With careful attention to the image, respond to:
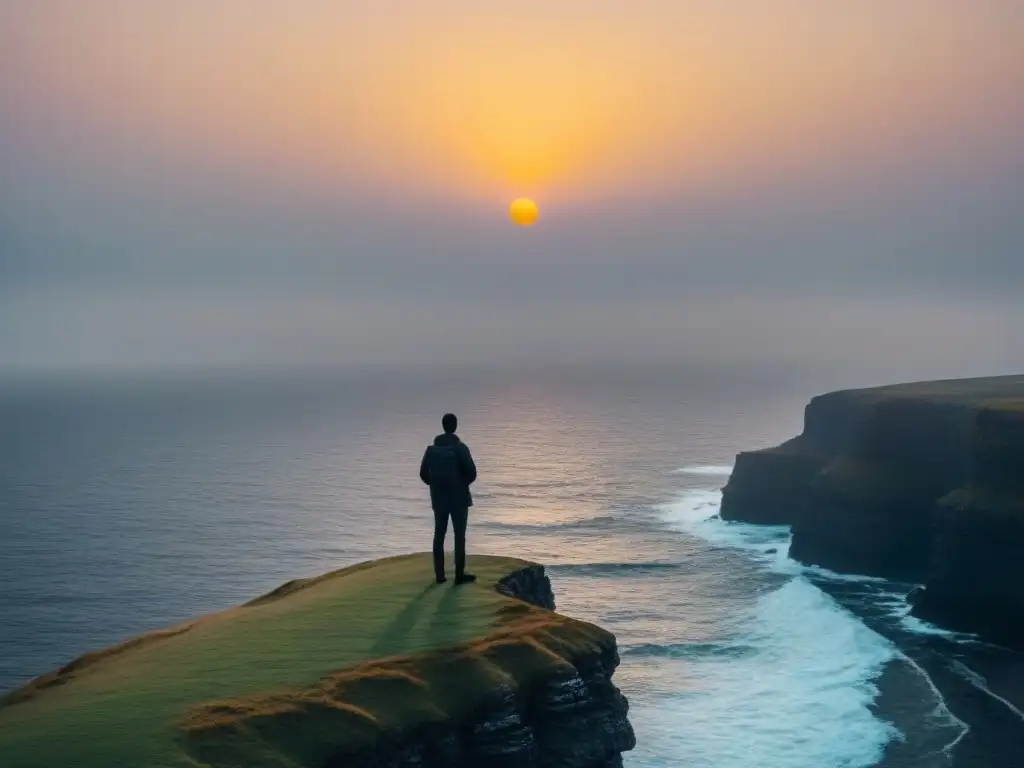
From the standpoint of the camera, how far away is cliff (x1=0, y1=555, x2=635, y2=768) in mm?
16406

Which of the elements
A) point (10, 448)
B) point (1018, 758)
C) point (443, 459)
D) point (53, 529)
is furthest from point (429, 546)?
point (10, 448)

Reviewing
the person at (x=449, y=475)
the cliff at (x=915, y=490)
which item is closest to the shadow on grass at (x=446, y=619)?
the person at (x=449, y=475)

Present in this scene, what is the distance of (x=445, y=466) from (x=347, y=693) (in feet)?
20.4

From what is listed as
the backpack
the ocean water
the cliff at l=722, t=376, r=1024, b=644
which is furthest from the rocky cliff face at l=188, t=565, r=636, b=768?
the cliff at l=722, t=376, r=1024, b=644

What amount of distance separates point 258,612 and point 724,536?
202 feet

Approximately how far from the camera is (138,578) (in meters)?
66.4

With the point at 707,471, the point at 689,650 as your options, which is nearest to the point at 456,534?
the point at 689,650

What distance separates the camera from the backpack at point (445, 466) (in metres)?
22.9

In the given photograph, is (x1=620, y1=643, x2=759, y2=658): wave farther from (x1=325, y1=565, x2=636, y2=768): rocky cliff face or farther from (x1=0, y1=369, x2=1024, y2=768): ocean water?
(x1=325, y1=565, x2=636, y2=768): rocky cliff face

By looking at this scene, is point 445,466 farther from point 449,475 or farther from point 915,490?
point 915,490

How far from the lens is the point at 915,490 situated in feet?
214

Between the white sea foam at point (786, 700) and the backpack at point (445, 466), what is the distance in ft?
51.6

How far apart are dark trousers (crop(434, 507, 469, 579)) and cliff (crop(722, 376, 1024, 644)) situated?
1424 inches

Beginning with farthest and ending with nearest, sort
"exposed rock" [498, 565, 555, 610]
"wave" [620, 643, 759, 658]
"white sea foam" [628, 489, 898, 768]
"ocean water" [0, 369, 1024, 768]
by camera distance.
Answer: "wave" [620, 643, 759, 658] → "ocean water" [0, 369, 1024, 768] → "white sea foam" [628, 489, 898, 768] → "exposed rock" [498, 565, 555, 610]
